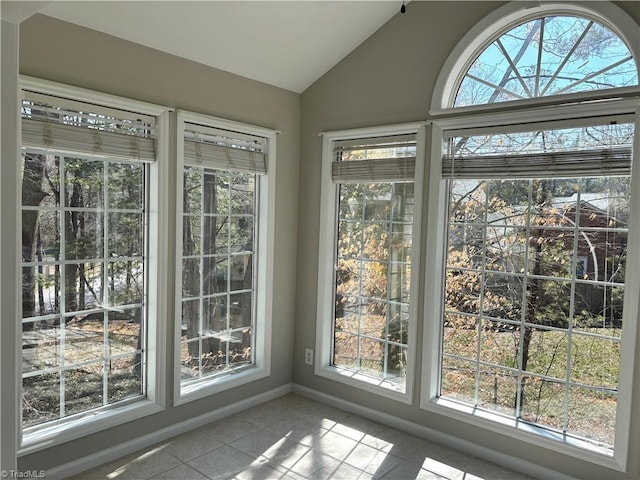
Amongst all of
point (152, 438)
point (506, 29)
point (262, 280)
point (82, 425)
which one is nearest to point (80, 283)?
point (82, 425)

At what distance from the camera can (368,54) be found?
3.61 m

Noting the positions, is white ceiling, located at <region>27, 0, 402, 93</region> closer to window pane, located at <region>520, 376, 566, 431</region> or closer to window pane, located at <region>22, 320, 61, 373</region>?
window pane, located at <region>22, 320, 61, 373</region>

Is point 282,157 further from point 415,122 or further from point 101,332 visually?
point 101,332

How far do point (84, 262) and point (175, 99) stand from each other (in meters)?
1.19

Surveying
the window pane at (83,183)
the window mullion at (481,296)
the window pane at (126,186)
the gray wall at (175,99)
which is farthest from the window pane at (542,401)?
A: the window pane at (83,183)

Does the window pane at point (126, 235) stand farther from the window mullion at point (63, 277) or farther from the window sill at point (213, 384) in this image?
the window sill at point (213, 384)

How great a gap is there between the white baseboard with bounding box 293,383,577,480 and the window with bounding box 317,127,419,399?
20 centimetres

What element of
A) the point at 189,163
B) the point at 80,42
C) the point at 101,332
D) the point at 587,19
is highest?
the point at 587,19

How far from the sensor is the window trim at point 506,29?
8.43 ft

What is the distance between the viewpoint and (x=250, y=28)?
3.10 m

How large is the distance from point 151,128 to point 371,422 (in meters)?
2.61

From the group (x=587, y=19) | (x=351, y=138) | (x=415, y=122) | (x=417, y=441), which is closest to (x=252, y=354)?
(x=417, y=441)

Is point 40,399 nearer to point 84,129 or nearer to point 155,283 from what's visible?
point 155,283

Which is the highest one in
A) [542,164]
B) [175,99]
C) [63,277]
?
[175,99]
